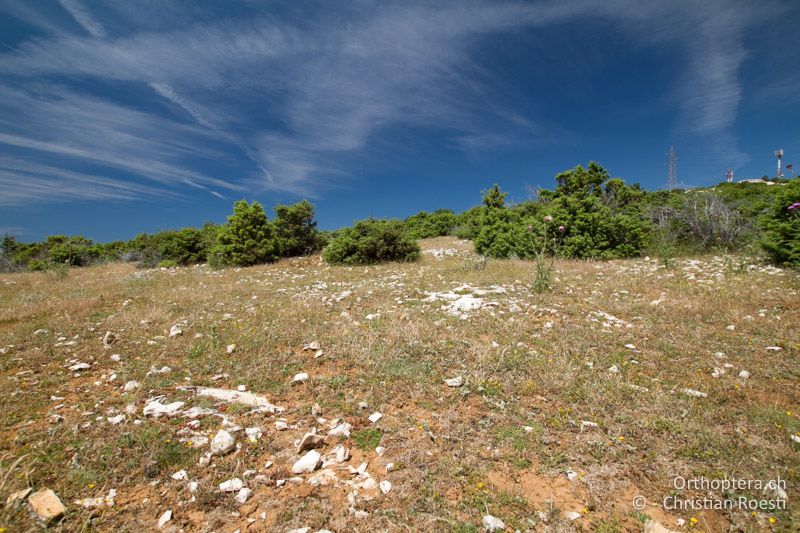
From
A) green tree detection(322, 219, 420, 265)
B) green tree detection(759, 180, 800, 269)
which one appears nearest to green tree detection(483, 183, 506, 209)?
green tree detection(322, 219, 420, 265)

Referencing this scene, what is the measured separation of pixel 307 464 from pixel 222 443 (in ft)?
2.51

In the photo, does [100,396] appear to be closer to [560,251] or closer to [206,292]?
[206,292]

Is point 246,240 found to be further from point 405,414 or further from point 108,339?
point 405,414

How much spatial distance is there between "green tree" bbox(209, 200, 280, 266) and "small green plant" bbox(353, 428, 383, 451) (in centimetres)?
1319

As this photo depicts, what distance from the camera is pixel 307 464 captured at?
262cm

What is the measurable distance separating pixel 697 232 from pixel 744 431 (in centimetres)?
1379

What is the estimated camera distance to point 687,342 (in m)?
4.76

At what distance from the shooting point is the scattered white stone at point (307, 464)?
2.61m

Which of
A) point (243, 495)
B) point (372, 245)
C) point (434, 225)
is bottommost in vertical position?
point (243, 495)

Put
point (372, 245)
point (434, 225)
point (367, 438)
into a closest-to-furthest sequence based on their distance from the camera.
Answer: point (367, 438) < point (372, 245) < point (434, 225)

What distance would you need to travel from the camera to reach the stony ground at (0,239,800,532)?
7.38 ft

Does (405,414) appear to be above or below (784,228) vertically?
below

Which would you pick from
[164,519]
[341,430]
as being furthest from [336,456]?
[164,519]

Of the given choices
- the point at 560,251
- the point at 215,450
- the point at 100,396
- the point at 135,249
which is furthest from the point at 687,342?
the point at 135,249
